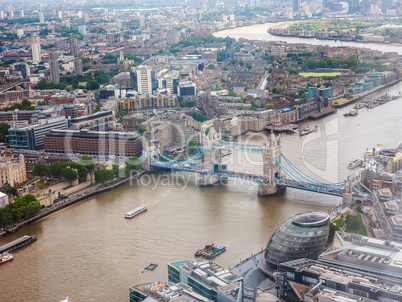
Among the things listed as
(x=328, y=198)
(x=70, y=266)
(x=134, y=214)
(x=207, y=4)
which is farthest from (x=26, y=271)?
(x=207, y=4)

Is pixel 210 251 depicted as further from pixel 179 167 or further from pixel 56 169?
pixel 56 169

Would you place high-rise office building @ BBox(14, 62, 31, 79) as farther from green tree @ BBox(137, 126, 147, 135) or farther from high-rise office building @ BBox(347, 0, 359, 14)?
high-rise office building @ BBox(347, 0, 359, 14)

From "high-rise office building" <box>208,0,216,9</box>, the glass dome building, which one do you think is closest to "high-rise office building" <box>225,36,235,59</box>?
the glass dome building

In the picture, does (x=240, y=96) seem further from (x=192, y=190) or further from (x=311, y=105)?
(x=192, y=190)

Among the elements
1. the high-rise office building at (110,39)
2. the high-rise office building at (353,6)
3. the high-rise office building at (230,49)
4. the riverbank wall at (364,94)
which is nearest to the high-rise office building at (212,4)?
the high-rise office building at (353,6)

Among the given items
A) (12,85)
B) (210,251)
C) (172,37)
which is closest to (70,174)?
(210,251)

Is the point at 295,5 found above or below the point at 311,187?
above

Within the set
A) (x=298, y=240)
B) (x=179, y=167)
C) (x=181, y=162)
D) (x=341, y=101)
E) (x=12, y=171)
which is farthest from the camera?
(x=341, y=101)
